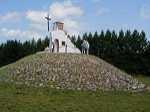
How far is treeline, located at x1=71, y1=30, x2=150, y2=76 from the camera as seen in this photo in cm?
7838

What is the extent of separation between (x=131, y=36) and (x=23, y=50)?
86.4 feet

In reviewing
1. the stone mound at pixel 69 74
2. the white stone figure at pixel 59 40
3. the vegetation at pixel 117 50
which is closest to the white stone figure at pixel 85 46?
the white stone figure at pixel 59 40

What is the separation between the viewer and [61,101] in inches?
1121

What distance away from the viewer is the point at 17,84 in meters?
38.9

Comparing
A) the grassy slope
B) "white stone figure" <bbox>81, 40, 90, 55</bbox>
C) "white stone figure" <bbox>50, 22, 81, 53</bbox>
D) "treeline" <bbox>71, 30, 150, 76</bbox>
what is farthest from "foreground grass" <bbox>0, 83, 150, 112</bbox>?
"treeline" <bbox>71, 30, 150, 76</bbox>

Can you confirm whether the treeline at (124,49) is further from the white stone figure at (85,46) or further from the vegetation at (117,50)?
the white stone figure at (85,46)

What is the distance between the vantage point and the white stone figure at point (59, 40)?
49188 millimetres

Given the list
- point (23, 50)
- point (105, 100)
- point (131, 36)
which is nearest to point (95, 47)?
point (131, 36)

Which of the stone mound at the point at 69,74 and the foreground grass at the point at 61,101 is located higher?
the stone mound at the point at 69,74

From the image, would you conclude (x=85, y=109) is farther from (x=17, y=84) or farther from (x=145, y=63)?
(x=145, y=63)

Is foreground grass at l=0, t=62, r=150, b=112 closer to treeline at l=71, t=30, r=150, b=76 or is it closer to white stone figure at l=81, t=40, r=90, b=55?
white stone figure at l=81, t=40, r=90, b=55

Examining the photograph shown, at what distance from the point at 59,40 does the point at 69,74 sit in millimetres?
8514

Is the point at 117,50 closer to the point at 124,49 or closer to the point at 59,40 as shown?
the point at 124,49

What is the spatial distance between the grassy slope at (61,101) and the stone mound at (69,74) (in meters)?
3.18
